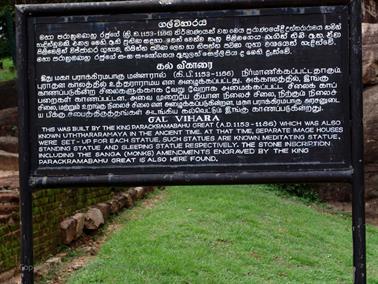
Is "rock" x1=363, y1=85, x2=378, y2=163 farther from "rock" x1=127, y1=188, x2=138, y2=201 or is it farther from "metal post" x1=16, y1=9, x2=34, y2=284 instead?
"metal post" x1=16, y1=9, x2=34, y2=284

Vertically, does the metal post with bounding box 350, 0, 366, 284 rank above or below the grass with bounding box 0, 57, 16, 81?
below

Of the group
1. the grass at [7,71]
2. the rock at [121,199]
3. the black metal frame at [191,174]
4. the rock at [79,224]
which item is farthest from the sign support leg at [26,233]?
the grass at [7,71]

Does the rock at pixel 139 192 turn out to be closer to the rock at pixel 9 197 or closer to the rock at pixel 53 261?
the rock at pixel 53 261

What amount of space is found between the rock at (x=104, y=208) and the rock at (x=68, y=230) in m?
1.10

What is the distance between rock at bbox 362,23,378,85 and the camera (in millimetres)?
12211

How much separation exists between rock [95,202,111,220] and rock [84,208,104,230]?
273 mm

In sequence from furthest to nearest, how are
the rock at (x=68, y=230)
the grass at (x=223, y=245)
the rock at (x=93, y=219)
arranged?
1. the rock at (x=93, y=219)
2. the rock at (x=68, y=230)
3. the grass at (x=223, y=245)

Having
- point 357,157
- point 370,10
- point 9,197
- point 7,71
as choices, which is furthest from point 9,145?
point 7,71

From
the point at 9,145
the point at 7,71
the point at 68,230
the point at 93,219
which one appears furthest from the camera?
the point at 7,71

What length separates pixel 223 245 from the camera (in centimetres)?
708

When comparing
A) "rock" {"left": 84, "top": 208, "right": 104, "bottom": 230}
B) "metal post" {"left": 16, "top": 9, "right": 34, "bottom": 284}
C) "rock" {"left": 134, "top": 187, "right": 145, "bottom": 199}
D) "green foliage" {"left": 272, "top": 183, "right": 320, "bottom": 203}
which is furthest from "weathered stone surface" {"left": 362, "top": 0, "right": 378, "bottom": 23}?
"metal post" {"left": 16, "top": 9, "right": 34, "bottom": 284}

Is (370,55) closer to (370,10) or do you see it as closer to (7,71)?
(370,10)

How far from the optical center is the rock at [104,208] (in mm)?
8578

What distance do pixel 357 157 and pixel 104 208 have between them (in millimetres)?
5340
